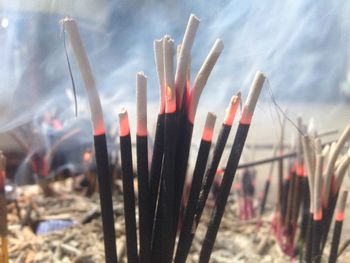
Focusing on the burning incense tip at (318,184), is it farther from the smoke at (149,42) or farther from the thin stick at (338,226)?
the smoke at (149,42)

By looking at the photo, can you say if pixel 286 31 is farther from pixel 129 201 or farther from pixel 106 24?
pixel 129 201

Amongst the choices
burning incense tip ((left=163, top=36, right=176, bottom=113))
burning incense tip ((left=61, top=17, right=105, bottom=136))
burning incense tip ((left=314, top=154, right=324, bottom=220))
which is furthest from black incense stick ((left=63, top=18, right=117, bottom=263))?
burning incense tip ((left=314, top=154, right=324, bottom=220))

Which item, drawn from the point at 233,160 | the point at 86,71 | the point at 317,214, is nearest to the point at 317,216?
the point at 317,214

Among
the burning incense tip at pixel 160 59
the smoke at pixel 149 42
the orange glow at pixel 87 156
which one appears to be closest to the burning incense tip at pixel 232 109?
the burning incense tip at pixel 160 59

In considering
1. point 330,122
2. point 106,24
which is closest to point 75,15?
point 106,24

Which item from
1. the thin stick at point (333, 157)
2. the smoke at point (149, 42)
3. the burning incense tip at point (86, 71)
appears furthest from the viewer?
the smoke at point (149, 42)

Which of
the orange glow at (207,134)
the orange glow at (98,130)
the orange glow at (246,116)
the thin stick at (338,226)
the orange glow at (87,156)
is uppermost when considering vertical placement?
the orange glow at (87,156)
